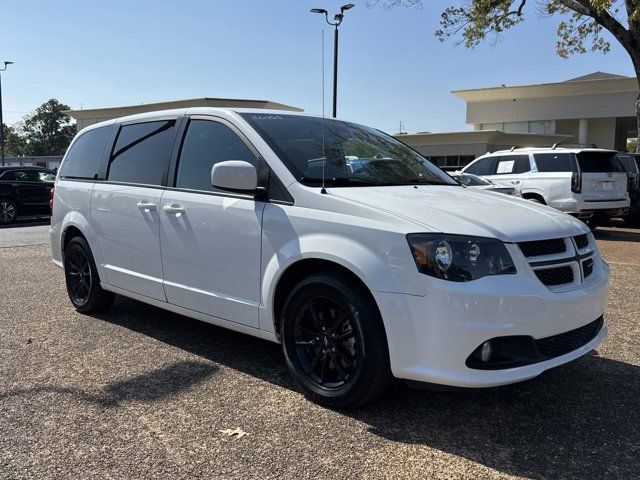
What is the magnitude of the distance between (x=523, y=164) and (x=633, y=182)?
2.56m

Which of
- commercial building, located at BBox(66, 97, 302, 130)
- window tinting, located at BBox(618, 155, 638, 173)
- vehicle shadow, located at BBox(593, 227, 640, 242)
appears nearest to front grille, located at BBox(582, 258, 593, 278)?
vehicle shadow, located at BBox(593, 227, 640, 242)

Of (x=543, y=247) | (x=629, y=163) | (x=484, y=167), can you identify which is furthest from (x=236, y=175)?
(x=629, y=163)

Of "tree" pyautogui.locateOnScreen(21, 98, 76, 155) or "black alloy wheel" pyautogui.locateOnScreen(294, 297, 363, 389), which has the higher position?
"tree" pyautogui.locateOnScreen(21, 98, 76, 155)

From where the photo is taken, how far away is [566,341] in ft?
10.5

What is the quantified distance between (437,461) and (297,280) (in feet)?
4.42

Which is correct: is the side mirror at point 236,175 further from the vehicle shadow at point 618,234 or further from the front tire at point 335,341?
the vehicle shadow at point 618,234

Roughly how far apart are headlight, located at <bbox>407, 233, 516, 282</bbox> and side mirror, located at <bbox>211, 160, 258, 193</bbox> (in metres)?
1.14

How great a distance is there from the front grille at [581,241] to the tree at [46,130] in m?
93.4

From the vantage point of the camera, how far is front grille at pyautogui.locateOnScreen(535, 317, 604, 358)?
3098mm

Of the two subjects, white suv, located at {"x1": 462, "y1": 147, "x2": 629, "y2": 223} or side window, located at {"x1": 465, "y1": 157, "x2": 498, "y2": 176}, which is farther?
side window, located at {"x1": 465, "y1": 157, "x2": 498, "y2": 176}

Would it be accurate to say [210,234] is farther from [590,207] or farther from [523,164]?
[523,164]

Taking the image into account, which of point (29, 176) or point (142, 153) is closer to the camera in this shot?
point (142, 153)

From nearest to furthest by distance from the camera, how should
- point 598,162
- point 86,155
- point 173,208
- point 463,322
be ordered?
point 463,322 → point 173,208 → point 86,155 → point 598,162

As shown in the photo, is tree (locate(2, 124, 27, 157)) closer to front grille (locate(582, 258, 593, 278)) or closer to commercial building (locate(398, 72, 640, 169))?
commercial building (locate(398, 72, 640, 169))
